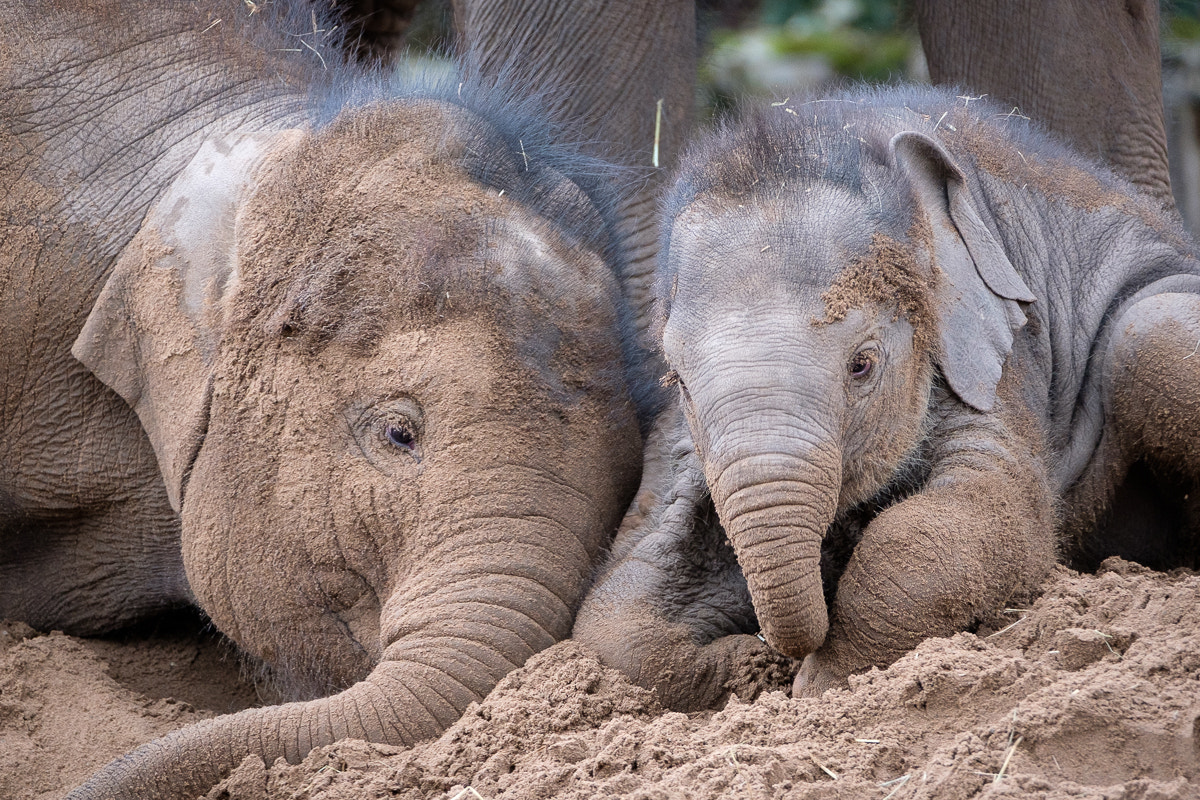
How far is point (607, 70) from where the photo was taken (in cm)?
439

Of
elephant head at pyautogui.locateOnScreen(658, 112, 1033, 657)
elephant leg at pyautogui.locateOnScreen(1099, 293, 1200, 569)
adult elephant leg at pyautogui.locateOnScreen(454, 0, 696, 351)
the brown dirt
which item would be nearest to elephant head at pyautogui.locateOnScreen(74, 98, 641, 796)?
the brown dirt

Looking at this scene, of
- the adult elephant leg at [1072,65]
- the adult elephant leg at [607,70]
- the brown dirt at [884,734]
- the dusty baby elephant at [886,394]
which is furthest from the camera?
the adult elephant leg at [1072,65]

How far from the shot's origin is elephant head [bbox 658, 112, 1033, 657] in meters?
2.63

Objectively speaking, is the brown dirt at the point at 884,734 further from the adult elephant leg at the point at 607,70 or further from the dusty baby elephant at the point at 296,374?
the adult elephant leg at the point at 607,70

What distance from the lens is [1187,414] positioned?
336cm

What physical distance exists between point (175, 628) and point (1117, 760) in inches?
107

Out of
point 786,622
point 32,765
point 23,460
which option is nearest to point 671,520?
point 786,622

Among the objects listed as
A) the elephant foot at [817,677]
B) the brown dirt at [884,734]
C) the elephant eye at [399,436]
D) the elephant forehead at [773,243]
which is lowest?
the elephant foot at [817,677]

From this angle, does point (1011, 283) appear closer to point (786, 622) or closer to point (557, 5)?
point (786, 622)

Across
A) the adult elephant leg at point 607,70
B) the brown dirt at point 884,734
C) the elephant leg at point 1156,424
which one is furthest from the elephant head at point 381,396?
the elephant leg at point 1156,424

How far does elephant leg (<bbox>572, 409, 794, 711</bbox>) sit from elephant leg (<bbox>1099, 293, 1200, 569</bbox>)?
0.99 metres

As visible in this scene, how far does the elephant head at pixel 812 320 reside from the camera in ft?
8.64

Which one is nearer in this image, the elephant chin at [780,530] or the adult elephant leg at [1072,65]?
the elephant chin at [780,530]

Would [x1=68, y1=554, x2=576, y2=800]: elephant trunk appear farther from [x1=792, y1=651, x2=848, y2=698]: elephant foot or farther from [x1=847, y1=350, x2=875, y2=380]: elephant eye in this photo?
[x1=847, y1=350, x2=875, y2=380]: elephant eye
